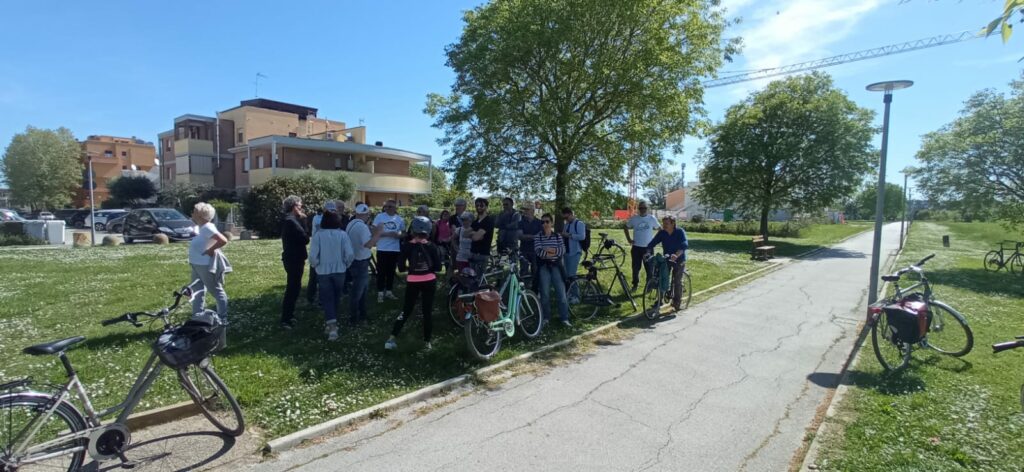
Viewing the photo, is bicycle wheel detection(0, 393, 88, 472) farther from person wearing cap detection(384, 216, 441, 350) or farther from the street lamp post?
the street lamp post

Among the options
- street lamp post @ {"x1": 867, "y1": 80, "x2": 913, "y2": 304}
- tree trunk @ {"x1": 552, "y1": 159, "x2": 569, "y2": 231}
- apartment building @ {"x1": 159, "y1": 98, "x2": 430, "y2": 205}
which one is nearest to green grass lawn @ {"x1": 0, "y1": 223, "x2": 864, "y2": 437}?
tree trunk @ {"x1": 552, "y1": 159, "x2": 569, "y2": 231}

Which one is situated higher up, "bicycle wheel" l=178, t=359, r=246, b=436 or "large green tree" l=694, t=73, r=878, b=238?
"large green tree" l=694, t=73, r=878, b=238

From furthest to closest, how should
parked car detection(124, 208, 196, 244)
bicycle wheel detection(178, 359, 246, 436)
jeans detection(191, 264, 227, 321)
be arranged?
parked car detection(124, 208, 196, 244) < jeans detection(191, 264, 227, 321) < bicycle wheel detection(178, 359, 246, 436)

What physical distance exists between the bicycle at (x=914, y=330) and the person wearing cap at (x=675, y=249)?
9.94 feet

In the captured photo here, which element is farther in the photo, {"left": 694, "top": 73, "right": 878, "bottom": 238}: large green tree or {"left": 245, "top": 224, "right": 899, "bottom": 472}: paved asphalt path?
Answer: {"left": 694, "top": 73, "right": 878, "bottom": 238}: large green tree

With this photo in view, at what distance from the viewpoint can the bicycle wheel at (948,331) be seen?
6223 mm

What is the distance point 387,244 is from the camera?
26.3ft

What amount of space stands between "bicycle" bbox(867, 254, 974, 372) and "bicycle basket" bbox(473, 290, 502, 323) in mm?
4469

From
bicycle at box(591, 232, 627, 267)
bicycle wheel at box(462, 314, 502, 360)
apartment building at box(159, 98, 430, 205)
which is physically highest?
apartment building at box(159, 98, 430, 205)

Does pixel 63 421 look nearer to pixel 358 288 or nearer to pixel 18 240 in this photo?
pixel 358 288

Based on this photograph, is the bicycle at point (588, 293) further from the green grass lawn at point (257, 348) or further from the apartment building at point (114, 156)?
the apartment building at point (114, 156)

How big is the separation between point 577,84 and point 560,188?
2382mm

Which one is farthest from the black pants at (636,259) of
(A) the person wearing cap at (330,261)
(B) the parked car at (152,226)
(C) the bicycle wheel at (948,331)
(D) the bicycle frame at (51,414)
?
(B) the parked car at (152,226)

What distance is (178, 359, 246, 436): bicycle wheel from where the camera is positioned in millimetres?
3934
